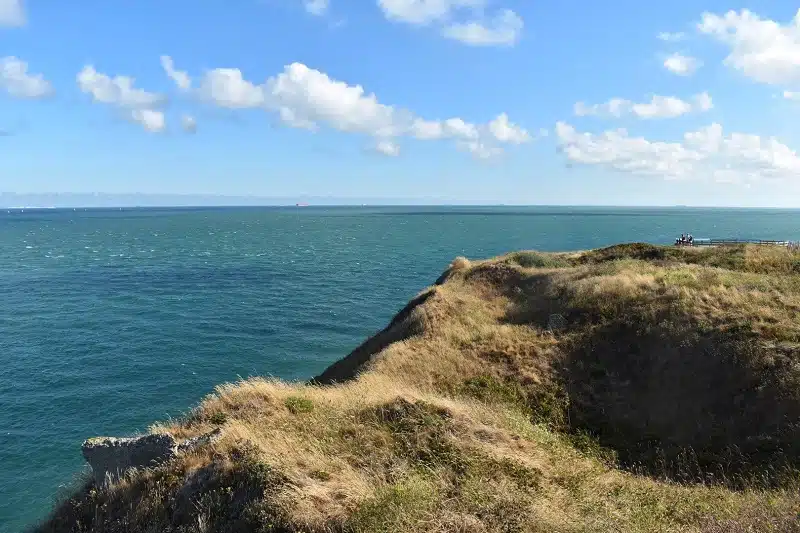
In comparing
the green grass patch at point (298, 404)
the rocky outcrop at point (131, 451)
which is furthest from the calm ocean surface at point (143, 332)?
the green grass patch at point (298, 404)

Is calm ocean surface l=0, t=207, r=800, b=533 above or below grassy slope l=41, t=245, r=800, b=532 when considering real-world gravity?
below

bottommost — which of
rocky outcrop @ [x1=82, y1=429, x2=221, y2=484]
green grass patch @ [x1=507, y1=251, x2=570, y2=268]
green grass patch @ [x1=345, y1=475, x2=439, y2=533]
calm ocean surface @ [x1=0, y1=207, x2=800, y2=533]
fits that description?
calm ocean surface @ [x1=0, y1=207, x2=800, y2=533]

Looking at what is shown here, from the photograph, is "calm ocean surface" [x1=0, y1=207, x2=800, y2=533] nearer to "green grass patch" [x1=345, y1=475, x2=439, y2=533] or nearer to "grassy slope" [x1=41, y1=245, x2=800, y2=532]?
"grassy slope" [x1=41, y1=245, x2=800, y2=532]

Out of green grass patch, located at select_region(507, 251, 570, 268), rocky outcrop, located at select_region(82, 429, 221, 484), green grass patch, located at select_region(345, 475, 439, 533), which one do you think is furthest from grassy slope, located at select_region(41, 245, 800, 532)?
green grass patch, located at select_region(507, 251, 570, 268)

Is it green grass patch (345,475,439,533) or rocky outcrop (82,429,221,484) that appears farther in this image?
rocky outcrop (82,429,221,484)

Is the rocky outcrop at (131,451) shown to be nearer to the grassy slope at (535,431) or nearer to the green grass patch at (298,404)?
the grassy slope at (535,431)

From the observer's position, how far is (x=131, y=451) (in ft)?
40.5

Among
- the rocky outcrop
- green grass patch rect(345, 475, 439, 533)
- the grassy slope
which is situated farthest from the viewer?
the rocky outcrop

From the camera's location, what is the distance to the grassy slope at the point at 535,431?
971cm

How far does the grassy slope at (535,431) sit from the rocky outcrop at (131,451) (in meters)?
0.49

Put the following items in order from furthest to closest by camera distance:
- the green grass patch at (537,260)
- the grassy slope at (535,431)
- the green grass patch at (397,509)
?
the green grass patch at (537,260) → the grassy slope at (535,431) → the green grass patch at (397,509)

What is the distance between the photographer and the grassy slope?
971 centimetres

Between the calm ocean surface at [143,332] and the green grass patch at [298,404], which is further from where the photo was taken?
the calm ocean surface at [143,332]

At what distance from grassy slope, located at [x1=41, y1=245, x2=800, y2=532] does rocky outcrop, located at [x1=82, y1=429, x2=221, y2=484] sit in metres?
0.49
